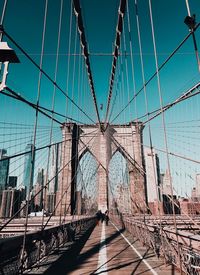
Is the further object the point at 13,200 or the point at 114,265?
the point at 13,200

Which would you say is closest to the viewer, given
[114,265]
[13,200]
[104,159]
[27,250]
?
[27,250]

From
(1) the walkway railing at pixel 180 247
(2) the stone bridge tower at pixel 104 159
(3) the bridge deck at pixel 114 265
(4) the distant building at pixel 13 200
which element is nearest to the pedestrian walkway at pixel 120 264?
(3) the bridge deck at pixel 114 265

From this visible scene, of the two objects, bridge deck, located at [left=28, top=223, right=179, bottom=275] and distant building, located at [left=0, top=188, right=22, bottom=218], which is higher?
distant building, located at [left=0, top=188, right=22, bottom=218]

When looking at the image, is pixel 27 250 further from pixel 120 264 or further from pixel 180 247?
pixel 180 247

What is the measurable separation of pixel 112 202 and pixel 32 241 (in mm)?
26073

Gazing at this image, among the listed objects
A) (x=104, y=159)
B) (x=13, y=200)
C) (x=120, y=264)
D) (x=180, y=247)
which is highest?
(x=104, y=159)

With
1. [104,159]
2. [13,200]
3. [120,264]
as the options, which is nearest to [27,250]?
[120,264]

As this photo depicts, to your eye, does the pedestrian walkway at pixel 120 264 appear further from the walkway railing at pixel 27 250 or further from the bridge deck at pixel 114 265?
the walkway railing at pixel 27 250

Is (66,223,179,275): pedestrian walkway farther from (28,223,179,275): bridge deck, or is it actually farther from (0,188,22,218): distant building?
(0,188,22,218): distant building

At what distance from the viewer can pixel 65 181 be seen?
77.9ft

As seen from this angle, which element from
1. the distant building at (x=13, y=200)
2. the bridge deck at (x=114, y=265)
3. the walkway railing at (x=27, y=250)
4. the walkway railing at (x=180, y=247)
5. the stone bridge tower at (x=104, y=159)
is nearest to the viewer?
the walkway railing at (x=27, y=250)

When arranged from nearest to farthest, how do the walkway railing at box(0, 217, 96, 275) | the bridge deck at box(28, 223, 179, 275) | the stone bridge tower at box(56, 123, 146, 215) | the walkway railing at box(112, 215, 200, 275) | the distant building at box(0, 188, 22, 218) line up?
the walkway railing at box(0, 217, 96, 275) < the walkway railing at box(112, 215, 200, 275) < the bridge deck at box(28, 223, 179, 275) < the distant building at box(0, 188, 22, 218) < the stone bridge tower at box(56, 123, 146, 215)

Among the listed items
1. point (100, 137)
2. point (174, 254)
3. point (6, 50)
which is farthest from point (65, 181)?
point (6, 50)

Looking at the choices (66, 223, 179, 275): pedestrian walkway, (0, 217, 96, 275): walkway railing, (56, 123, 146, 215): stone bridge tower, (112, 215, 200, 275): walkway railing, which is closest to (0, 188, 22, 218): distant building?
(56, 123, 146, 215): stone bridge tower
